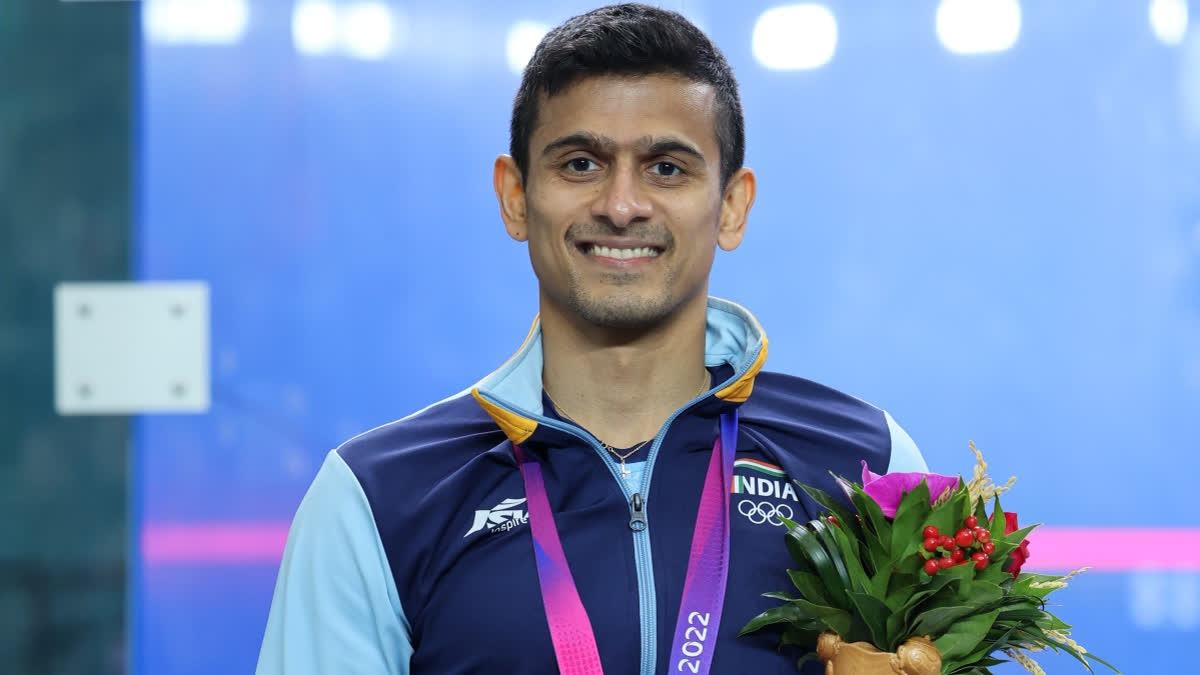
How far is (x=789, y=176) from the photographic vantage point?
11.3ft

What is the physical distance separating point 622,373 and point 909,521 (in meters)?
0.57

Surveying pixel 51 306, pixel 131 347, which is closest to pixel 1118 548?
pixel 131 347

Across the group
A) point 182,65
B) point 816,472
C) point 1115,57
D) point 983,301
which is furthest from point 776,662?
point 182,65

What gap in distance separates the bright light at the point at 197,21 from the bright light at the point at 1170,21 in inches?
100

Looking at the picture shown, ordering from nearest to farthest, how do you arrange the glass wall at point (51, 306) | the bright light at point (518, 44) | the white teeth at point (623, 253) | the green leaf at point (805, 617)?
the green leaf at point (805, 617)
the white teeth at point (623, 253)
the bright light at point (518, 44)
the glass wall at point (51, 306)

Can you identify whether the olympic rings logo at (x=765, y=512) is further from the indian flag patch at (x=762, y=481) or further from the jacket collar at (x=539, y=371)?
the jacket collar at (x=539, y=371)

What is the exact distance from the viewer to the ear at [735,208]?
2217mm

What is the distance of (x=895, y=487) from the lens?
1800 mm

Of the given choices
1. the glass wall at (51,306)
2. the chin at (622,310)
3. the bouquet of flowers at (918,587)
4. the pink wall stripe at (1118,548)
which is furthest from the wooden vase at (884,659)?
the glass wall at (51,306)

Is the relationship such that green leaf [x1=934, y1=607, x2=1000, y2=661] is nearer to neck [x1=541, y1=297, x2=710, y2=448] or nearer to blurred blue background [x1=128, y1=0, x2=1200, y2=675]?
neck [x1=541, y1=297, x2=710, y2=448]

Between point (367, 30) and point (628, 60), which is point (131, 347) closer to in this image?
point (367, 30)

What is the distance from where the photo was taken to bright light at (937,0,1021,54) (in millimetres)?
3420

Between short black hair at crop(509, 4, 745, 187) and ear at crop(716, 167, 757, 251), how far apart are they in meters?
0.02

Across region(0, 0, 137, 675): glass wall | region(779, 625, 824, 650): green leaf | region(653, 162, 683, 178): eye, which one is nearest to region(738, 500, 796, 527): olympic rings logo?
region(779, 625, 824, 650): green leaf
